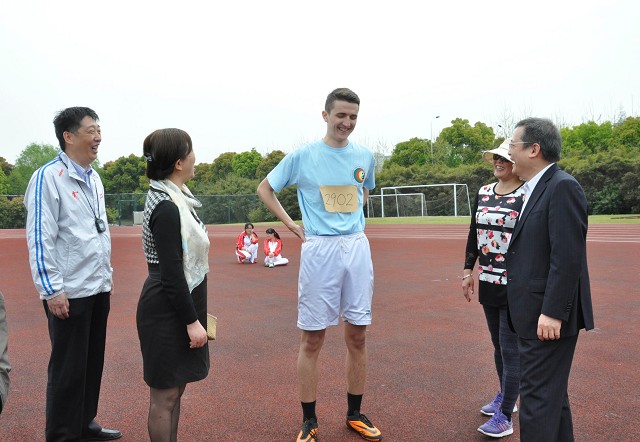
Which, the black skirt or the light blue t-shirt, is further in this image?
the light blue t-shirt

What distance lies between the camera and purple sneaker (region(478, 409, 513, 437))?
12.0 ft

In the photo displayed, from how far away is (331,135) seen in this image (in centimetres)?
373

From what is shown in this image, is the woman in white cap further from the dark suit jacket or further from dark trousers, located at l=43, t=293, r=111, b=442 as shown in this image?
dark trousers, located at l=43, t=293, r=111, b=442

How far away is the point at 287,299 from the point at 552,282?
645cm

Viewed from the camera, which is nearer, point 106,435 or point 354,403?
point 106,435

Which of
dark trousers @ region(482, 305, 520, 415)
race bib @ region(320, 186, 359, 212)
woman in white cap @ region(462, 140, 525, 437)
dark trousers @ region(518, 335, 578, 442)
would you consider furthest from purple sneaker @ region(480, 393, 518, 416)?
race bib @ region(320, 186, 359, 212)

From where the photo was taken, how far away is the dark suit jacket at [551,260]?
8.61ft

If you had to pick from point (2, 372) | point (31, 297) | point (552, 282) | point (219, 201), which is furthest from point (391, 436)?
point (219, 201)

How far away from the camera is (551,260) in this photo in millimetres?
2652

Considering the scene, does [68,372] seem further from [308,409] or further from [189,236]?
[308,409]

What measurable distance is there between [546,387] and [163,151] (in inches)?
85.6

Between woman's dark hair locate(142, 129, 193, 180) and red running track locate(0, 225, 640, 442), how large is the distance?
1.88 m

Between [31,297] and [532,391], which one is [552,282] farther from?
[31,297]

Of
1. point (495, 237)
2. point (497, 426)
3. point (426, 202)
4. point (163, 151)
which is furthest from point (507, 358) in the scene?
point (426, 202)
